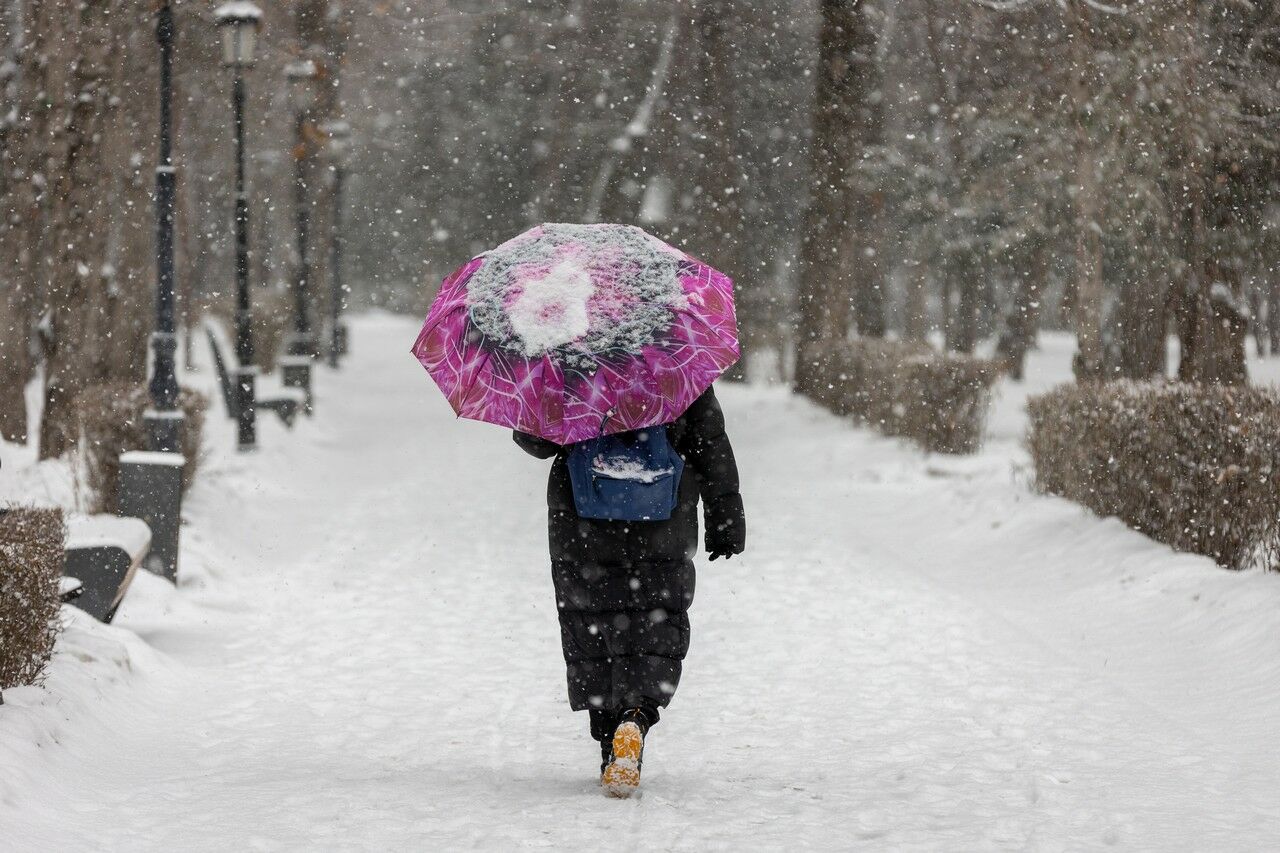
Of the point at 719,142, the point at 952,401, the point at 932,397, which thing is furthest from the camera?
the point at 719,142

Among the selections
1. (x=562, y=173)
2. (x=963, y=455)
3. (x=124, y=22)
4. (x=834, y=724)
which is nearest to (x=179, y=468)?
(x=834, y=724)

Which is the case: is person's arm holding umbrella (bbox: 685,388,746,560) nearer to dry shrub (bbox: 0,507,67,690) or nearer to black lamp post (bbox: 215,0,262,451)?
dry shrub (bbox: 0,507,67,690)

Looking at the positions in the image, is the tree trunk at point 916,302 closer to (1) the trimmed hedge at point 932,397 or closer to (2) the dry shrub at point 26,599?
(1) the trimmed hedge at point 932,397

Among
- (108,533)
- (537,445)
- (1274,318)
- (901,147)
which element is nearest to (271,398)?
(108,533)

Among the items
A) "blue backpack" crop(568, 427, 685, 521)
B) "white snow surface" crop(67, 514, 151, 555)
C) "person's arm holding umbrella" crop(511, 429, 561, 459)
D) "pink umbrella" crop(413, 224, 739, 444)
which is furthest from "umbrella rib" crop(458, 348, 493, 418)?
"white snow surface" crop(67, 514, 151, 555)

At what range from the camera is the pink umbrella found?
4.75m

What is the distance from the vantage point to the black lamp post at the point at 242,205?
561 inches

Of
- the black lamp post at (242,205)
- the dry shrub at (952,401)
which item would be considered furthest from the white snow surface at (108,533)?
the dry shrub at (952,401)

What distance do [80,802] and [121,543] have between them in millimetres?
2730

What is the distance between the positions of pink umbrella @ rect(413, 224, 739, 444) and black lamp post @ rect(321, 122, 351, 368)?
20192 millimetres

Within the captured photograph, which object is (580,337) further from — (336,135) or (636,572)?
(336,135)

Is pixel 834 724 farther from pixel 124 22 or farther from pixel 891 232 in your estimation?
pixel 891 232

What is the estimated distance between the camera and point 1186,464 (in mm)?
8477

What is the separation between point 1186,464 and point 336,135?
2004cm
